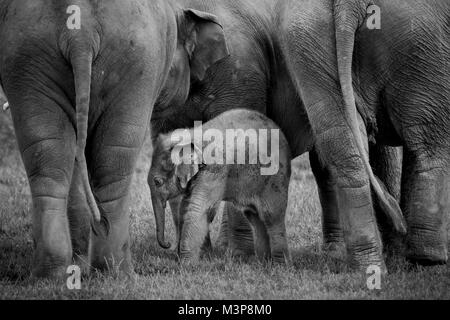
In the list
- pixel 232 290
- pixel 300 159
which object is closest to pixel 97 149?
pixel 232 290

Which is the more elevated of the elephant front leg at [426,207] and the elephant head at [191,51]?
the elephant head at [191,51]

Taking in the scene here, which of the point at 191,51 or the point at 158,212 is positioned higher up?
the point at 191,51

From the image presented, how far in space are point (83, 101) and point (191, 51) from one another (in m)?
2.14

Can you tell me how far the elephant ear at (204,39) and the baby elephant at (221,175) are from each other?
2.09ft

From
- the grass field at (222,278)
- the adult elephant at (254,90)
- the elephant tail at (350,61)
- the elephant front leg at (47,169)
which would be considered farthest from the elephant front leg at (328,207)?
the elephant front leg at (47,169)

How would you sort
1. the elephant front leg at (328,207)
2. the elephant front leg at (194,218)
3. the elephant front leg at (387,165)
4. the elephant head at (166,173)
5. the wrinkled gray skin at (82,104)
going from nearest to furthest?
the wrinkled gray skin at (82,104) → the elephant front leg at (194,218) → the elephant head at (166,173) → the elephant front leg at (387,165) → the elephant front leg at (328,207)

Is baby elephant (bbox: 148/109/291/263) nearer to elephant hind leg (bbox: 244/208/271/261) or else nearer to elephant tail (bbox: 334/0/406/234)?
elephant hind leg (bbox: 244/208/271/261)

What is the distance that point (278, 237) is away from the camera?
764 centimetres

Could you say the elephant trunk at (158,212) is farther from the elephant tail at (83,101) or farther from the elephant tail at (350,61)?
the elephant tail at (350,61)

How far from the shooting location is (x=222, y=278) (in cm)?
695

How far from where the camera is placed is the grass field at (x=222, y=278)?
6.37 meters

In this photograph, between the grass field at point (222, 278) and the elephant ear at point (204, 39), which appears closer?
the grass field at point (222, 278)

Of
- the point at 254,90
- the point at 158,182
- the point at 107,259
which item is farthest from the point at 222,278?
the point at 254,90

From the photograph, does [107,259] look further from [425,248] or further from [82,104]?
[425,248]
